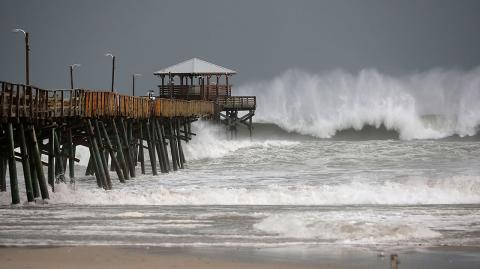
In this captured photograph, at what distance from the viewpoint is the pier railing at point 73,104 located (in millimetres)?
25031

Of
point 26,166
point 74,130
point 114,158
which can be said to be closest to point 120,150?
point 114,158

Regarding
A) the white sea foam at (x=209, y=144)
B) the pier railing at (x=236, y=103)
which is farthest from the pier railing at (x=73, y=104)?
the pier railing at (x=236, y=103)

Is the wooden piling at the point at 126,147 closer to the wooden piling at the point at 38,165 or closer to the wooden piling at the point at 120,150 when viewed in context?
the wooden piling at the point at 120,150

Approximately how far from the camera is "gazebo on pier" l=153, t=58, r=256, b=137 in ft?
247

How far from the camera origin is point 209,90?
7600 cm

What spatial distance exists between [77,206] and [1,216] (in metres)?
3.51

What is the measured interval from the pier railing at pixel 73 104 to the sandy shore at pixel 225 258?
8412 mm

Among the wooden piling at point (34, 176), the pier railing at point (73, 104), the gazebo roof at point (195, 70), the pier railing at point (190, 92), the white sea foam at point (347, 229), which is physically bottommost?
the white sea foam at point (347, 229)

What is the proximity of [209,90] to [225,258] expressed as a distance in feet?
196

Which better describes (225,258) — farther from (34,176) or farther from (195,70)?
(195,70)

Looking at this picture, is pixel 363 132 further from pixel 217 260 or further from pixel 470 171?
pixel 217 260

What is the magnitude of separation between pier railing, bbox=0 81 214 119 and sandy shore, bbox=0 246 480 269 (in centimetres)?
841

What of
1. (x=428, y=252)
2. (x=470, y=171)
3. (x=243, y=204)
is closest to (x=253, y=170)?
(x=470, y=171)

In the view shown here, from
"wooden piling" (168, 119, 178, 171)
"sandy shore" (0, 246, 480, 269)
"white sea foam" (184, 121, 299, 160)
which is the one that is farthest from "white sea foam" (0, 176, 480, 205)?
"white sea foam" (184, 121, 299, 160)
